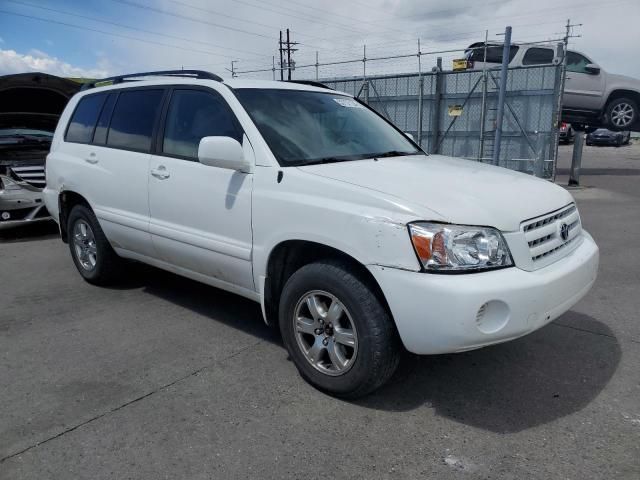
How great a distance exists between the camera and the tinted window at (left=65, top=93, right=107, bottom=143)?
4.97m

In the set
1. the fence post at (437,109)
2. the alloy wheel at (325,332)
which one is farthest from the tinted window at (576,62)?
the alloy wheel at (325,332)

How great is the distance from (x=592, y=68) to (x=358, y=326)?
552 inches

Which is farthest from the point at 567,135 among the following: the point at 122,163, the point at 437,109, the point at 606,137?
the point at 122,163

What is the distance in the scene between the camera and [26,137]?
28.0 feet

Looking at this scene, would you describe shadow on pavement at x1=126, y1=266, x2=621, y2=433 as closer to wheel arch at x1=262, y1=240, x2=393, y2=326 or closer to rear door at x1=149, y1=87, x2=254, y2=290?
wheel arch at x1=262, y1=240, x2=393, y2=326

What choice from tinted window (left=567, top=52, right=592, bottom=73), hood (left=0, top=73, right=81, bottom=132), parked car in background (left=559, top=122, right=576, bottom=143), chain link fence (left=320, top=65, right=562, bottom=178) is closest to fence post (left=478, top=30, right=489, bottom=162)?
chain link fence (left=320, top=65, right=562, bottom=178)

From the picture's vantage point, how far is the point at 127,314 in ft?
14.7

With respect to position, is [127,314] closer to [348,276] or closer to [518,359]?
[348,276]

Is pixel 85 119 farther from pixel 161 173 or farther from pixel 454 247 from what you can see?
pixel 454 247

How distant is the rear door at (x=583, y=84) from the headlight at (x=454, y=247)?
13.4m

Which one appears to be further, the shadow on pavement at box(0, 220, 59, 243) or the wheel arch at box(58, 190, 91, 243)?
the shadow on pavement at box(0, 220, 59, 243)

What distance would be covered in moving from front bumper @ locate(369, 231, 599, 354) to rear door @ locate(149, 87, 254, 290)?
1139 millimetres

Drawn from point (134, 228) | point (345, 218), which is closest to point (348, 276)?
point (345, 218)

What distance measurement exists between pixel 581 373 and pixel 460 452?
1.24m
